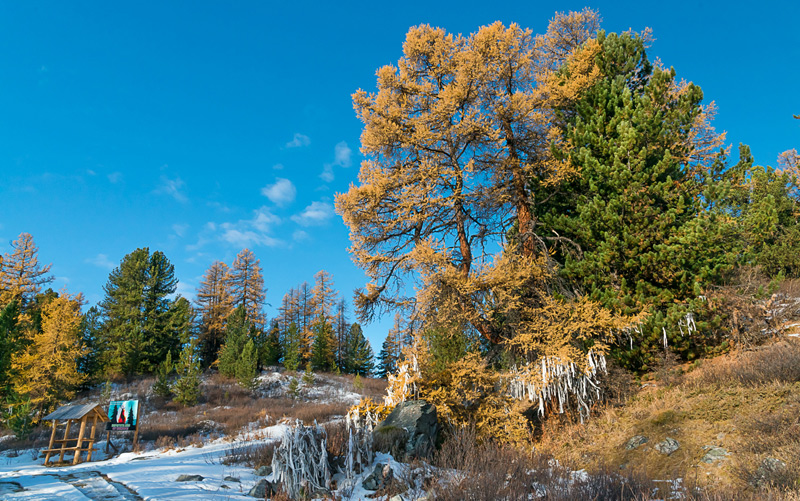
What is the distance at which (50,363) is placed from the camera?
2238cm

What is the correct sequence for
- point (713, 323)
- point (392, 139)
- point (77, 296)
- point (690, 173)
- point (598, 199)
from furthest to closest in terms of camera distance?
point (77, 296), point (392, 139), point (690, 173), point (598, 199), point (713, 323)

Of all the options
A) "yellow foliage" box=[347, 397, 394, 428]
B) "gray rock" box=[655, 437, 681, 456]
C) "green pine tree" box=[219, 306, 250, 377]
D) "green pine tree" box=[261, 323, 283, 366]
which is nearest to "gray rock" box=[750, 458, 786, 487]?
"gray rock" box=[655, 437, 681, 456]

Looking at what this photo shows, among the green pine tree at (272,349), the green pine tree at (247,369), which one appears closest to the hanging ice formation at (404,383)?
the green pine tree at (247,369)

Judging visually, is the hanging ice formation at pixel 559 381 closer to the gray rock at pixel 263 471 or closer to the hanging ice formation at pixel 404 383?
the hanging ice formation at pixel 404 383

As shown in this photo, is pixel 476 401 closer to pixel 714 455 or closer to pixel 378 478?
pixel 378 478

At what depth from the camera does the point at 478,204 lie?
13.6 metres

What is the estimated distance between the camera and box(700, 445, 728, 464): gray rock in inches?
271

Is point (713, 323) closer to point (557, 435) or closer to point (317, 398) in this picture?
point (557, 435)

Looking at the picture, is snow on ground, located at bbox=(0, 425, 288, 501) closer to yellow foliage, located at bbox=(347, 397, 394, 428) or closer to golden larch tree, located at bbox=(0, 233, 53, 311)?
yellow foliage, located at bbox=(347, 397, 394, 428)

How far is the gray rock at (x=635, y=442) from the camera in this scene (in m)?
8.47

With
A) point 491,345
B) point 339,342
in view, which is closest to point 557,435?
point 491,345

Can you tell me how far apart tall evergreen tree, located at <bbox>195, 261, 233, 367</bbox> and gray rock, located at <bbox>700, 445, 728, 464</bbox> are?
38711 mm

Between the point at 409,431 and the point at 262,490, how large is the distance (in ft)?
10.4

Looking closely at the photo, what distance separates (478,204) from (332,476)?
9.35 meters
